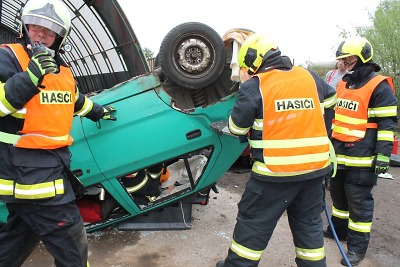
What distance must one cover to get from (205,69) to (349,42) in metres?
1.27

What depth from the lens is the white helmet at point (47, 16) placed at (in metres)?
2.02

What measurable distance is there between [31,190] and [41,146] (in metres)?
0.24

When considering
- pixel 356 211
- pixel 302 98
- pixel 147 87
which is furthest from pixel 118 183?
pixel 356 211

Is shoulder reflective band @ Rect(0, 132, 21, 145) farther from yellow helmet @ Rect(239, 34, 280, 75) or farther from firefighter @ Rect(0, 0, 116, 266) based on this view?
yellow helmet @ Rect(239, 34, 280, 75)

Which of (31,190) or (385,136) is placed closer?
(31,190)

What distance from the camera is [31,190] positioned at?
1.99 metres

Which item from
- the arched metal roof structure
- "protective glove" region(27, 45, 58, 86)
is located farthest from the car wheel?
the arched metal roof structure

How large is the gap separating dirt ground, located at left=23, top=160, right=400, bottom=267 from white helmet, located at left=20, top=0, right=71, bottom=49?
6.39 ft

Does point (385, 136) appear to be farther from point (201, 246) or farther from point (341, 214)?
point (201, 246)

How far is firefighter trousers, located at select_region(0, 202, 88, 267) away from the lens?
2068mm

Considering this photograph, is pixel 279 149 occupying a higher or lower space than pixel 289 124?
lower

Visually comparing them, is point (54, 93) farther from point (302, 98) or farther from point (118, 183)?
point (302, 98)

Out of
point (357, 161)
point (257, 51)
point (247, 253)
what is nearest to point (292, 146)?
point (257, 51)

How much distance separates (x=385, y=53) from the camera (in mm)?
11812
